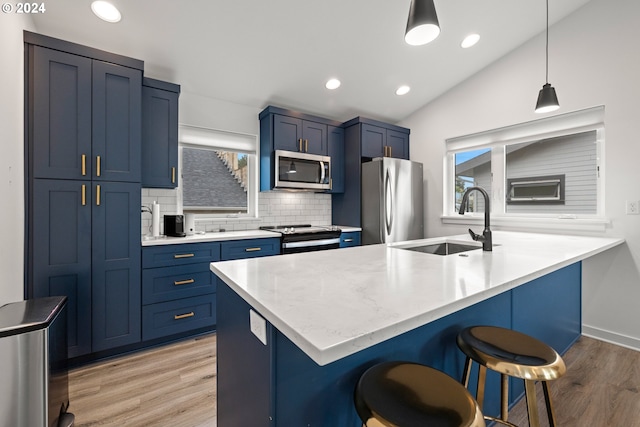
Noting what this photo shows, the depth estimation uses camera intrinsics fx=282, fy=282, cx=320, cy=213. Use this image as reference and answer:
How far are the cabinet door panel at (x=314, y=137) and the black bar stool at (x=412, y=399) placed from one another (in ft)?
10.2

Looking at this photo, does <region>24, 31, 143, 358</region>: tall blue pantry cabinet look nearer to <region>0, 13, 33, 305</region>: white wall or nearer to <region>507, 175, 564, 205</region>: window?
<region>0, 13, 33, 305</region>: white wall

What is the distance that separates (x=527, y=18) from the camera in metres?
2.87

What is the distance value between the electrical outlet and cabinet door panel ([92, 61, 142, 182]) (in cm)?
201

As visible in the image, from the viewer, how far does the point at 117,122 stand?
2.30 m

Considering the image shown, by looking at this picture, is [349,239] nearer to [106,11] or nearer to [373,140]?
[373,140]

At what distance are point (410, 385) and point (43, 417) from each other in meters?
1.69

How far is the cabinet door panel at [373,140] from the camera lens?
388cm

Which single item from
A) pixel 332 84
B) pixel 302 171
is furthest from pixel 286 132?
pixel 332 84

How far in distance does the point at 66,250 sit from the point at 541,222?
4.42 meters

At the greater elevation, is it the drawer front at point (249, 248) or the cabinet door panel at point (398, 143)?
the cabinet door panel at point (398, 143)

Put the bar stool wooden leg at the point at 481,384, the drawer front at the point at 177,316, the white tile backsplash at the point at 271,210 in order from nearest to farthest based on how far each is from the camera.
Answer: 1. the bar stool wooden leg at the point at 481,384
2. the drawer front at the point at 177,316
3. the white tile backsplash at the point at 271,210

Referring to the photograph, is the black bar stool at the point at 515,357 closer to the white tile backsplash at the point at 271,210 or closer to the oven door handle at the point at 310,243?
the oven door handle at the point at 310,243

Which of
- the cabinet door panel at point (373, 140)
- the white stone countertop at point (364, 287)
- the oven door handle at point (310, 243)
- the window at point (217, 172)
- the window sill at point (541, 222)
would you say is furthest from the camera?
the cabinet door panel at point (373, 140)

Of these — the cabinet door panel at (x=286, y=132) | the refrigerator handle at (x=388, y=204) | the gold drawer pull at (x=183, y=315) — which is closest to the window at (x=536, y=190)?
the refrigerator handle at (x=388, y=204)
